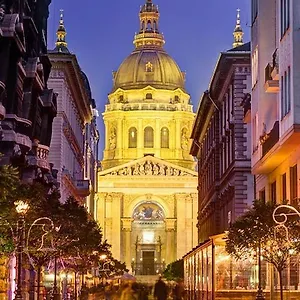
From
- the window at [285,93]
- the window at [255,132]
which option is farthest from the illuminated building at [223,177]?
the window at [285,93]

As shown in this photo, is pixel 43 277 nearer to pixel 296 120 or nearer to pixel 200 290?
pixel 200 290

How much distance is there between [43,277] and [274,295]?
85.9 feet

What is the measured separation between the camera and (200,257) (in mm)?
66500

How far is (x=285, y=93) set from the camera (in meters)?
47.3

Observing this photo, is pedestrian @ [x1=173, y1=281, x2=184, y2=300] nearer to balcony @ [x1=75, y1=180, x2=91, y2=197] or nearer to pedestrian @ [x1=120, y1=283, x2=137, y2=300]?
pedestrian @ [x1=120, y1=283, x2=137, y2=300]

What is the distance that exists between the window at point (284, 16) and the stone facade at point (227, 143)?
98.7 ft

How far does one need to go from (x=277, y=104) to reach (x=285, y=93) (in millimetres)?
8271

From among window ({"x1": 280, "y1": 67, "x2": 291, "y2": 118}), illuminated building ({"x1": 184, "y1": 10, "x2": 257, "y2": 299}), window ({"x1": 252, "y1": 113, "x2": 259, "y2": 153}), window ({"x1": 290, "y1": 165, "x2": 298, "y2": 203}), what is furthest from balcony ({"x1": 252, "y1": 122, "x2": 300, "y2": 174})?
illuminated building ({"x1": 184, "y1": 10, "x2": 257, "y2": 299})

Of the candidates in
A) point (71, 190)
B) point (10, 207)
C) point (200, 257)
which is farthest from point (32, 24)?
point (71, 190)

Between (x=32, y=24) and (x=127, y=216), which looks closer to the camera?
(x=32, y=24)

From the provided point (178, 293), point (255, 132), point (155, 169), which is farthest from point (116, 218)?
point (255, 132)

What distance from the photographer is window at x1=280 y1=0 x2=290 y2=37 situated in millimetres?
46375

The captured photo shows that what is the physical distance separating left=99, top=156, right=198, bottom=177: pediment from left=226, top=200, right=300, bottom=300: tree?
147494 millimetres

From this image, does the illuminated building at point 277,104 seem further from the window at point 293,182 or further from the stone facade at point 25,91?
the stone facade at point 25,91
